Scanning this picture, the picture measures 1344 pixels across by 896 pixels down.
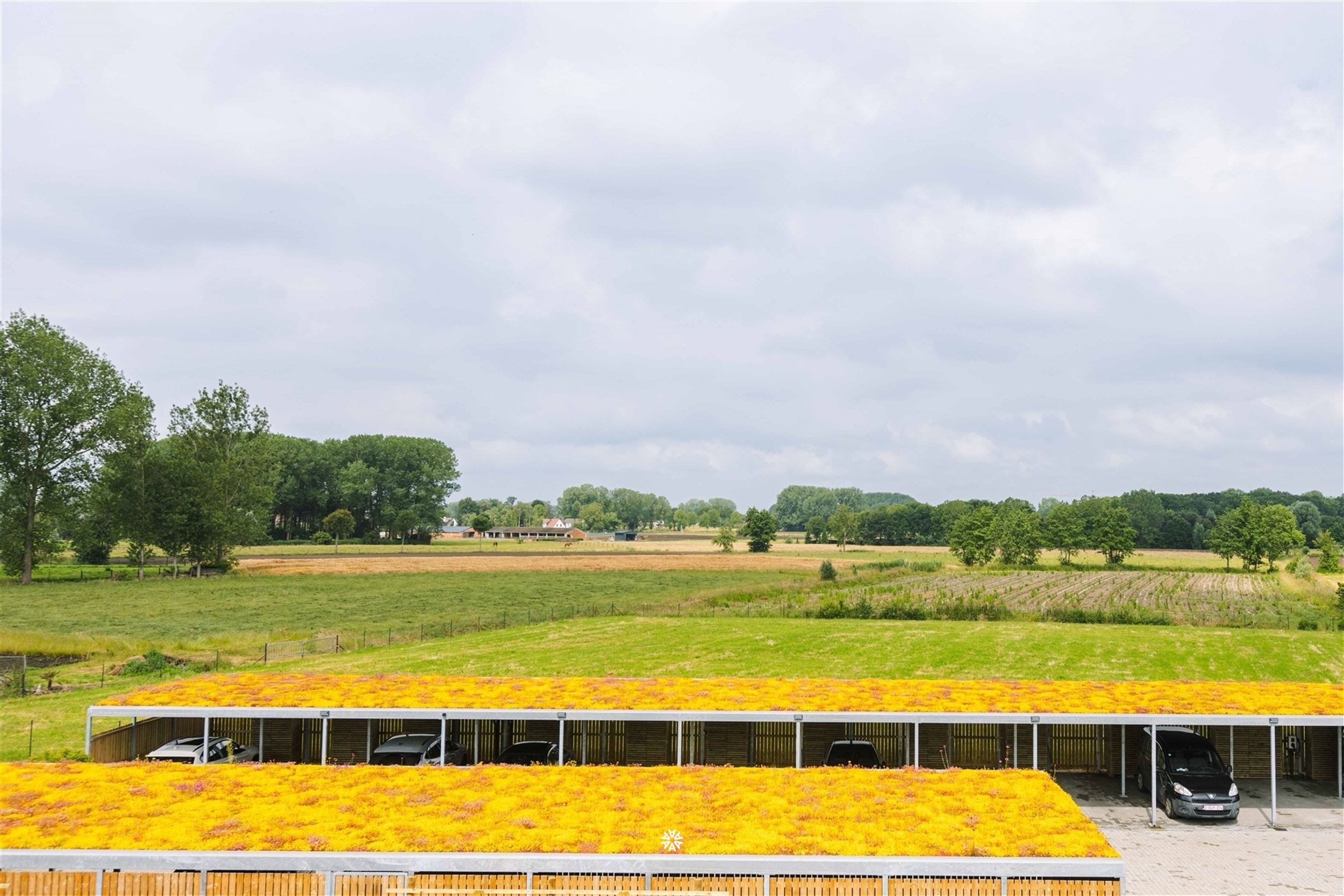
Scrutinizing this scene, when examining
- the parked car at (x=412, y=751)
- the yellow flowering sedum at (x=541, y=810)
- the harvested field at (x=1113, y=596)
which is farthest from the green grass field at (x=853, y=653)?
the yellow flowering sedum at (x=541, y=810)

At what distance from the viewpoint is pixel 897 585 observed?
75.6 metres

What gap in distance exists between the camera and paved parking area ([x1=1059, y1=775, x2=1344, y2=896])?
56.5 feet

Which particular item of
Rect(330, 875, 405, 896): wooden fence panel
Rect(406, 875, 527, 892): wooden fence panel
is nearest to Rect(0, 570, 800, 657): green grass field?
Rect(330, 875, 405, 896): wooden fence panel

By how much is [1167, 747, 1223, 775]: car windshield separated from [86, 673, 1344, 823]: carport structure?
64 centimetres

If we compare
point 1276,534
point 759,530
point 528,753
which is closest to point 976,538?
point 1276,534

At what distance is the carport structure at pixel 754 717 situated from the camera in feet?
66.6

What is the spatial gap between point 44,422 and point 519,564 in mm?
50937

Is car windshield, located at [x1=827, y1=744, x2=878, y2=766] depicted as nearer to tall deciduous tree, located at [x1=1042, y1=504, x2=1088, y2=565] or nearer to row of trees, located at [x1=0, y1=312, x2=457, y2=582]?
row of trees, located at [x1=0, y1=312, x2=457, y2=582]

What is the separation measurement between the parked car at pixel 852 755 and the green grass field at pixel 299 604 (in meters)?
33.6

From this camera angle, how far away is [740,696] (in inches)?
861

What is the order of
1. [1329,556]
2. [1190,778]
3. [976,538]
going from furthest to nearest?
1. [976,538]
2. [1329,556]
3. [1190,778]

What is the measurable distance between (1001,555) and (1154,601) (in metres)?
49.4

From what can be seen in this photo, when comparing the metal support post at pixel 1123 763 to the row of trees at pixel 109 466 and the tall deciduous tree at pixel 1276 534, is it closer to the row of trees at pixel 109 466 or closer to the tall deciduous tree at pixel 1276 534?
the row of trees at pixel 109 466

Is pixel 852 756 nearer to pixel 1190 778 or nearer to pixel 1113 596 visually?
pixel 1190 778
